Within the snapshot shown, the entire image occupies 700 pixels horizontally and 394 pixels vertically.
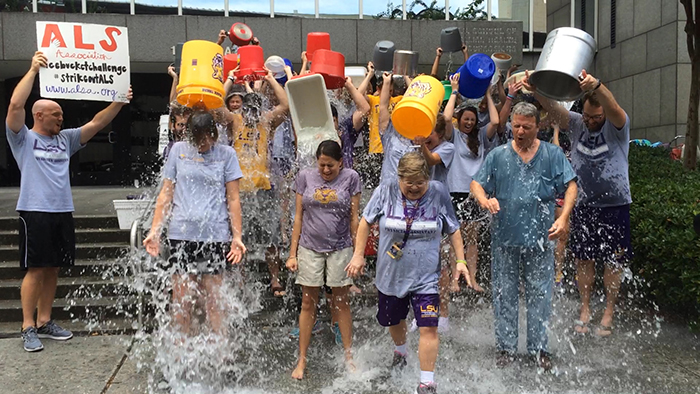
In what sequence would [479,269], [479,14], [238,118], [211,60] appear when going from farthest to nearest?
[479,14], [479,269], [238,118], [211,60]

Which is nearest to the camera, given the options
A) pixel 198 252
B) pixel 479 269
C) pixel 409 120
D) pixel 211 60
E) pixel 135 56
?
pixel 198 252

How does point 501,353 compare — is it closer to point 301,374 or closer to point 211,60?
point 301,374

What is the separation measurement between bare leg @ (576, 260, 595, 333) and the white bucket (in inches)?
171

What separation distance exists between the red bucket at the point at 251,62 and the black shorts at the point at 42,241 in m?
2.01

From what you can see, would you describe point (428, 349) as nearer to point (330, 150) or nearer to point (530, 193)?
point (530, 193)

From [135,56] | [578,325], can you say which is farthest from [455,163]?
[135,56]

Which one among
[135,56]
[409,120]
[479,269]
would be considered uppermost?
[135,56]

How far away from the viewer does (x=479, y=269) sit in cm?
591

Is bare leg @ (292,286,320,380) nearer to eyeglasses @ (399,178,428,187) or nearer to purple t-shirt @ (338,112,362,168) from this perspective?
eyeglasses @ (399,178,428,187)

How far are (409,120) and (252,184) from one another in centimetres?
163

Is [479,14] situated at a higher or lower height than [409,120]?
Answer: higher

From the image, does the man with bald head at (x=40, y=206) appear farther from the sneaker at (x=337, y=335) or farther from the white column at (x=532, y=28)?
the white column at (x=532, y=28)

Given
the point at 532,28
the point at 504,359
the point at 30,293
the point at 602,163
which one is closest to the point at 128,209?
the point at 30,293

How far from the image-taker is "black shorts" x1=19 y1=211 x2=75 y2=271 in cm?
479
